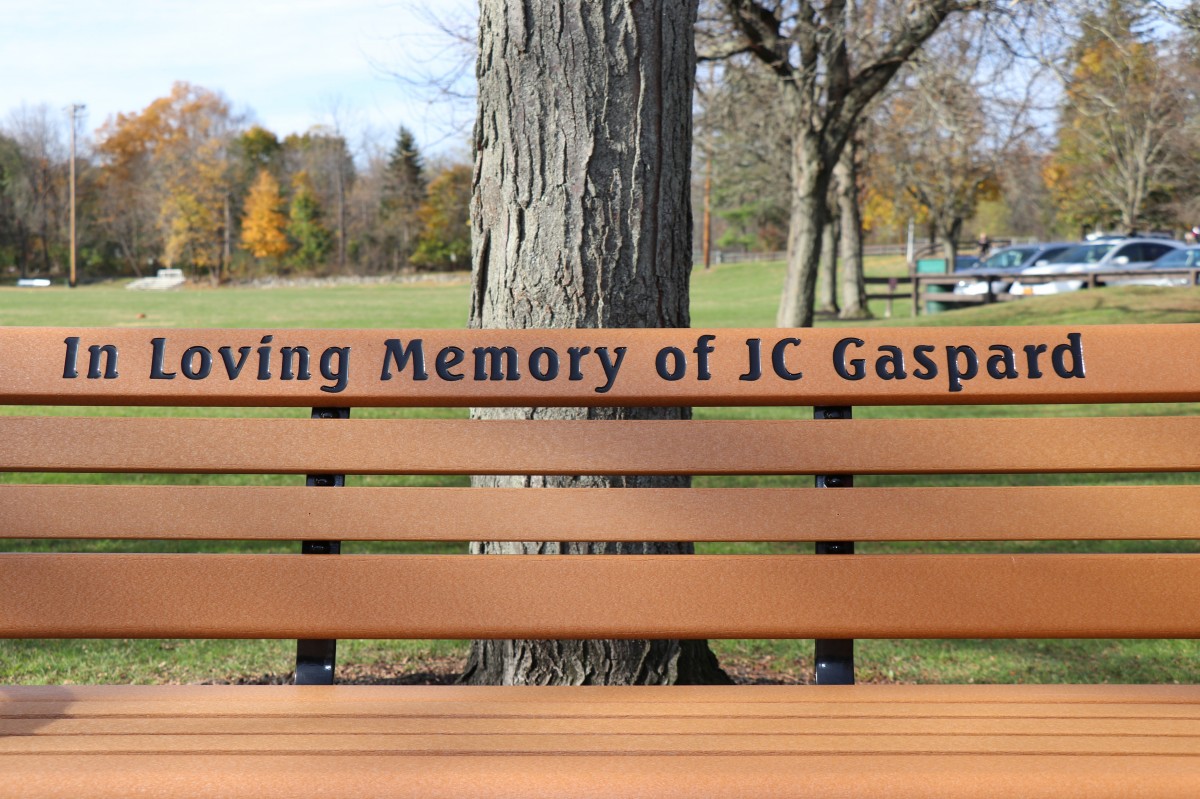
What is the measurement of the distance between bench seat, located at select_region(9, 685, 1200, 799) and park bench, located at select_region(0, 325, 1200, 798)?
0.02 meters

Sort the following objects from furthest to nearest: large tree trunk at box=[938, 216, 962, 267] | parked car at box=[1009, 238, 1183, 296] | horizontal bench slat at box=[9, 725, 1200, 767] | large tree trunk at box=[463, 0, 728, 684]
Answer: large tree trunk at box=[938, 216, 962, 267], parked car at box=[1009, 238, 1183, 296], large tree trunk at box=[463, 0, 728, 684], horizontal bench slat at box=[9, 725, 1200, 767]

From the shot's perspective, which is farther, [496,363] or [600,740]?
[496,363]

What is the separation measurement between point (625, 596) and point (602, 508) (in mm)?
184

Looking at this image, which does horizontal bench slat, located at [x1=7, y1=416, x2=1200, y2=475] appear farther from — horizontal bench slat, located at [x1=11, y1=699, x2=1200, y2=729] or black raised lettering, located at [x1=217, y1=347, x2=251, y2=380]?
horizontal bench slat, located at [x1=11, y1=699, x2=1200, y2=729]

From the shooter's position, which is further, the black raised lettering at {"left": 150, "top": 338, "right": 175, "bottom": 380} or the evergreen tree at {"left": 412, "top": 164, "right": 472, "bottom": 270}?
the evergreen tree at {"left": 412, "top": 164, "right": 472, "bottom": 270}

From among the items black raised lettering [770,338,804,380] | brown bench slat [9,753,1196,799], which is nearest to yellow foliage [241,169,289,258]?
black raised lettering [770,338,804,380]

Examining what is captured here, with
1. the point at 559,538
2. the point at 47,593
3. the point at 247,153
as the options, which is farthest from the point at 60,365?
the point at 247,153

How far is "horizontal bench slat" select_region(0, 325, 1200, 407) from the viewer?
2.47m

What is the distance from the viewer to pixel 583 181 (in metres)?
2.93

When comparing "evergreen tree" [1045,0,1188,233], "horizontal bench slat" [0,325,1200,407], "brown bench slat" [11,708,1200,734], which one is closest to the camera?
"brown bench slat" [11,708,1200,734]

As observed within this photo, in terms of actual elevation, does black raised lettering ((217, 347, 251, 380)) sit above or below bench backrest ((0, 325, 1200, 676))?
above

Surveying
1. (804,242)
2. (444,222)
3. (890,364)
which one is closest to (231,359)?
(890,364)

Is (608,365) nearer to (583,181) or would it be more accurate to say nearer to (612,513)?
(612,513)

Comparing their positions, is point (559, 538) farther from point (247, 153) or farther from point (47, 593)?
point (247, 153)
